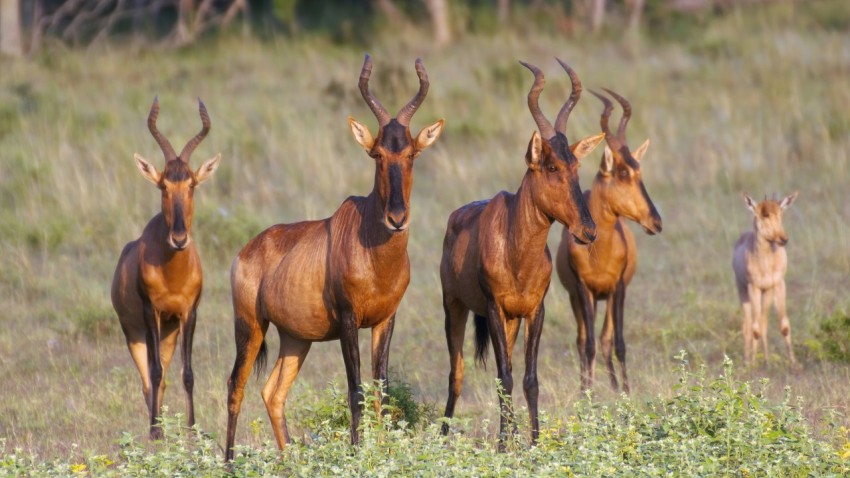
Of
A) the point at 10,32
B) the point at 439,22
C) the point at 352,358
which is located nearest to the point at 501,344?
the point at 352,358

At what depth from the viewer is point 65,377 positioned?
396 inches

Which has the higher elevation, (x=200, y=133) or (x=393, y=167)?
(x=200, y=133)

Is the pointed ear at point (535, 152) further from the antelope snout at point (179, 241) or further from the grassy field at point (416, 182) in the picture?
the antelope snout at point (179, 241)

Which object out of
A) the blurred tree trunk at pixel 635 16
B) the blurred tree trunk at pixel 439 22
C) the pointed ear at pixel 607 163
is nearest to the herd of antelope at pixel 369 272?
the pointed ear at pixel 607 163

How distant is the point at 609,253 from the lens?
32.4 ft

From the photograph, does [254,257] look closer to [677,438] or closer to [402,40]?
[677,438]

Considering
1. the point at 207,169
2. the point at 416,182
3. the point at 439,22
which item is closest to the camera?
the point at 207,169

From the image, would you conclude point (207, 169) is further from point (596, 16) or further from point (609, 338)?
point (596, 16)

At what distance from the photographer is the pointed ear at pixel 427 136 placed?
Result: 7172 mm

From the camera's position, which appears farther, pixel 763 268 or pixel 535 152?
pixel 763 268

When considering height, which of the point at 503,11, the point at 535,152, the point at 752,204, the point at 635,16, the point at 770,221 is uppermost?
the point at 503,11

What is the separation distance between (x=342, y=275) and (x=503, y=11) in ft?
55.9

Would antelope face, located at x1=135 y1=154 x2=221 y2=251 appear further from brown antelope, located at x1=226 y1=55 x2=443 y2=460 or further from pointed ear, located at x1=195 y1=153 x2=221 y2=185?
brown antelope, located at x1=226 y1=55 x2=443 y2=460

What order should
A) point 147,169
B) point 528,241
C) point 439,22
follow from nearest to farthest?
point 528,241, point 147,169, point 439,22
